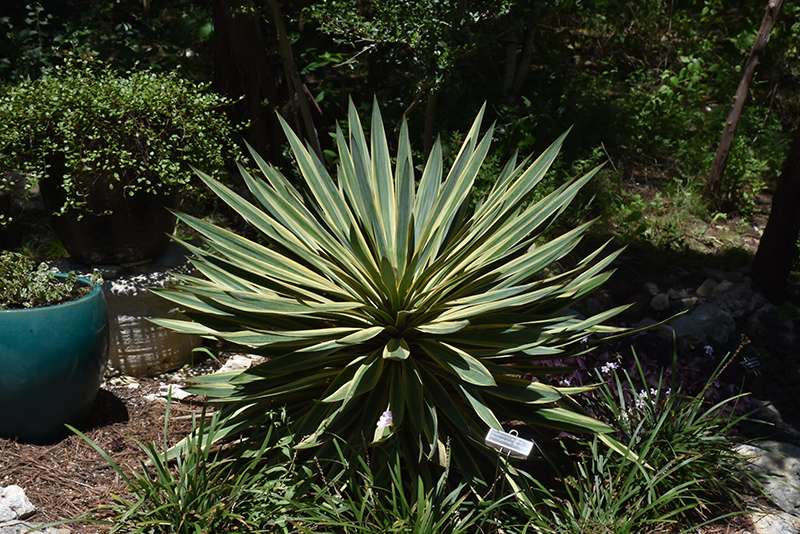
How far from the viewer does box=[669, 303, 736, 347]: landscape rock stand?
4.55 metres

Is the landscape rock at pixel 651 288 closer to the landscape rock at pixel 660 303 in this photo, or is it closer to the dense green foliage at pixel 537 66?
the landscape rock at pixel 660 303

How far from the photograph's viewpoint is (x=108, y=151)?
3.71 m

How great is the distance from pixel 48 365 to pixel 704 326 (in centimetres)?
377

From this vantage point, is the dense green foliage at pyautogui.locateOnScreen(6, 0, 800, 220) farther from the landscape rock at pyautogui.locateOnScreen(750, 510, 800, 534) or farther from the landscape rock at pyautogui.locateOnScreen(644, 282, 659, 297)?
the landscape rock at pyautogui.locateOnScreen(750, 510, 800, 534)

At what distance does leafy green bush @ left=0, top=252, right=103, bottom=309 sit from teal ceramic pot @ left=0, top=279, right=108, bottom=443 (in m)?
0.13

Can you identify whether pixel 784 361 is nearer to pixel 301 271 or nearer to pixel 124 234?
pixel 301 271

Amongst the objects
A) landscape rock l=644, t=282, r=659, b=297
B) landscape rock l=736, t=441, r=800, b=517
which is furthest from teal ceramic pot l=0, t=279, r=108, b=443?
landscape rock l=644, t=282, r=659, b=297

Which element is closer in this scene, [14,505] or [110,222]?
[14,505]

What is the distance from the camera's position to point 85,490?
3125 mm

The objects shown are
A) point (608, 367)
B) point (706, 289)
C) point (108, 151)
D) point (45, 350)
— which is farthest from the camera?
point (706, 289)

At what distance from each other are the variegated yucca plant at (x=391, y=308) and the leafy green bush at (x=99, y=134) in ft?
2.22

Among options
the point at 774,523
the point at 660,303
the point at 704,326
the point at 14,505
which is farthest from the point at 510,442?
the point at 660,303

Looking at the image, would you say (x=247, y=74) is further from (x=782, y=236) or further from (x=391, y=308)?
(x=782, y=236)

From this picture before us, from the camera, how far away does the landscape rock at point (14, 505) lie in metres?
2.84
